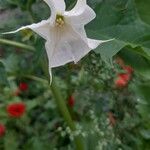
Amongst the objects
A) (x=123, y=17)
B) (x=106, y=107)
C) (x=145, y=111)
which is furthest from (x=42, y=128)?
(x=123, y=17)

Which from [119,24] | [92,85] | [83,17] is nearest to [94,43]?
[83,17]

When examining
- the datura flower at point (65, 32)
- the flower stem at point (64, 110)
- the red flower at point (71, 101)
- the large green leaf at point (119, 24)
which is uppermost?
the datura flower at point (65, 32)

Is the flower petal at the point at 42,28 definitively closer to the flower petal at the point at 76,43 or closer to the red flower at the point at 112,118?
the flower petal at the point at 76,43

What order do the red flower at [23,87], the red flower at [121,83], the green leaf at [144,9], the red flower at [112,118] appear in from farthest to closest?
1. the red flower at [23,87]
2. the red flower at [121,83]
3. the red flower at [112,118]
4. the green leaf at [144,9]

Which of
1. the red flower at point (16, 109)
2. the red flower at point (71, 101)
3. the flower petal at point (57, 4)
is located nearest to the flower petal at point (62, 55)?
the flower petal at point (57, 4)

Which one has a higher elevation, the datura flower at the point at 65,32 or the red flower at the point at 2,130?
the datura flower at the point at 65,32

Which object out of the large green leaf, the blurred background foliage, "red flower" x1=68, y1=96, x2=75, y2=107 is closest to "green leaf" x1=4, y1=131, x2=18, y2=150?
the blurred background foliage

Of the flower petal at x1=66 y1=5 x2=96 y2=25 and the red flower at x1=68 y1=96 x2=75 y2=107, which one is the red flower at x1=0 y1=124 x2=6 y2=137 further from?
the flower petal at x1=66 y1=5 x2=96 y2=25
